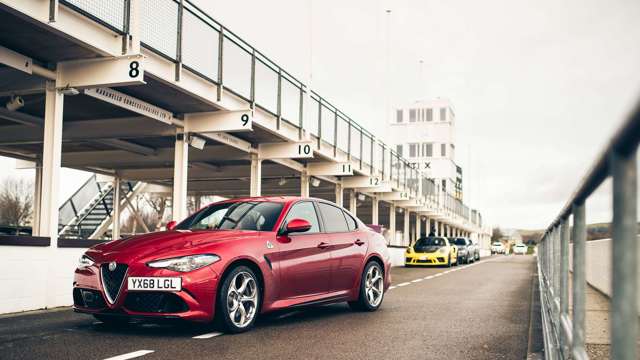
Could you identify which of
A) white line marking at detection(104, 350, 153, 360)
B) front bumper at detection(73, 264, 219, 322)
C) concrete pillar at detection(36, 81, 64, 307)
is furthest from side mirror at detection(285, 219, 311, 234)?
concrete pillar at detection(36, 81, 64, 307)

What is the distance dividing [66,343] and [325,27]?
80.7 feet

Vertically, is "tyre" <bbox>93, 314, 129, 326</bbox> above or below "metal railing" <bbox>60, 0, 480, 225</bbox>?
below

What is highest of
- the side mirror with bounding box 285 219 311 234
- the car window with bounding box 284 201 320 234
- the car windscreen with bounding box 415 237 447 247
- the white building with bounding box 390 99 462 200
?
the white building with bounding box 390 99 462 200

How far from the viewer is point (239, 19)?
2295 centimetres

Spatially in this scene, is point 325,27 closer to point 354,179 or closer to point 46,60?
point 354,179

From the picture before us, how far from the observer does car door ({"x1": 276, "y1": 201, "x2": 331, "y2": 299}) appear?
8.48 meters

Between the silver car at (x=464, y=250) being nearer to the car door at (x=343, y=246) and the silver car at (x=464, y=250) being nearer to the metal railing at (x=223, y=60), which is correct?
the metal railing at (x=223, y=60)

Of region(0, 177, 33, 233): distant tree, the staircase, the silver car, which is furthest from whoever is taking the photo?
region(0, 177, 33, 233): distant tree

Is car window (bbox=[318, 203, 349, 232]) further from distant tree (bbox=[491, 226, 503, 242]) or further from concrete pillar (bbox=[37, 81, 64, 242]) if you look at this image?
distant tree (bbox=[491, 226, 503, 242])

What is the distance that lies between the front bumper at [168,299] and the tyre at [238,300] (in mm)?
139

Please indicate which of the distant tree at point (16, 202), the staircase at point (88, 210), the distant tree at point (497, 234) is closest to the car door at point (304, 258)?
the staircase at point (88, 210)

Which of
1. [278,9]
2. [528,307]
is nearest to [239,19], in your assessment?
[278,9]

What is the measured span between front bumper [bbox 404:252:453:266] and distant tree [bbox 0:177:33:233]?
Result: 31.4 meters

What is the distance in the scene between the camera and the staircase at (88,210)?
117 ft
